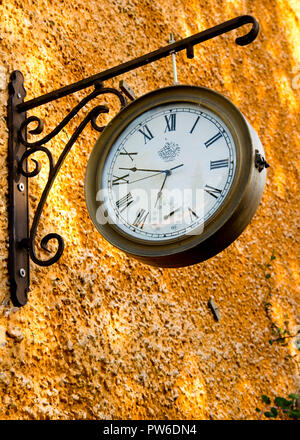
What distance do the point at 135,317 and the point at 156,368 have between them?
0.76 feet

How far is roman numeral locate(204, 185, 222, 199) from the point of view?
138 centimetres

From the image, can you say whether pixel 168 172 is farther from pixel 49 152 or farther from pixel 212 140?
pixel 49 152

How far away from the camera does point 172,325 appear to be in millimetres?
2375

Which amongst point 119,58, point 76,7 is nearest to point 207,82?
point 119,58

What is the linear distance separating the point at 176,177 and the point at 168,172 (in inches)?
1.1

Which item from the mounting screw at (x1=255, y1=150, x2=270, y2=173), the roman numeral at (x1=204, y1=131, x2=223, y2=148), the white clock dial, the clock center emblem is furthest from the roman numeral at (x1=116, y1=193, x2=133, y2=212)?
the mounting screw at (x1=255, y1=150, x2=270, y2=173)

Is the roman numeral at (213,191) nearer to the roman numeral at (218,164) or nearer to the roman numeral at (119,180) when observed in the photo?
the roman numeral at (218,164)

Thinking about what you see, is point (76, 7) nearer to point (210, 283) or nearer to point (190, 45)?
point (190, 45)

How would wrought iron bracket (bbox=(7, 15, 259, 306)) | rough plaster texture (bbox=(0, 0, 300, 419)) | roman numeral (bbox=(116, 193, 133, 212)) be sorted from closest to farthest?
roman numeral (bbox=(116, 193, 133, 212)) < wrought iron bracket (bbox=(7, 15, 259, 306)) < rough plaster texture (bbox=(0, 0, 300, 419))

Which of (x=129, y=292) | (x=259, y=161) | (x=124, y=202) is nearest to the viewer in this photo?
(x=259, y=161)

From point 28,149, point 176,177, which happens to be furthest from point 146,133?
point 28,149

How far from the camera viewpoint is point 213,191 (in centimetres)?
139

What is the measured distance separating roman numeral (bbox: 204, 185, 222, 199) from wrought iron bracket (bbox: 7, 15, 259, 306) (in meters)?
0.42

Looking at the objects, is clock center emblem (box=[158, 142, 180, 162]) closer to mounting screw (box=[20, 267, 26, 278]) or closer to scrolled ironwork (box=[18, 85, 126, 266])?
scrolled ironwork (box=[18, 85, 126, 266])
